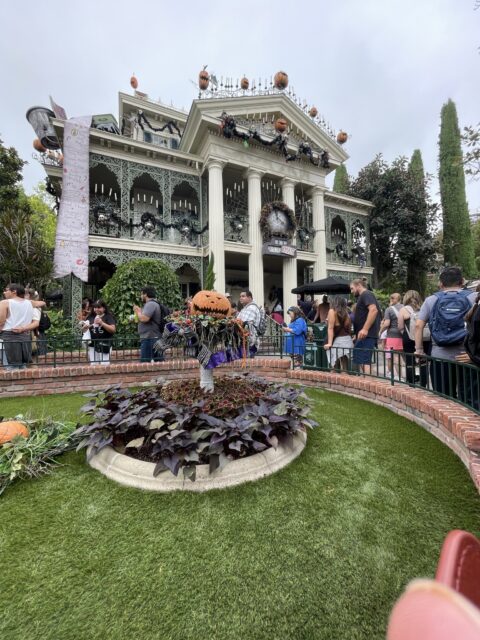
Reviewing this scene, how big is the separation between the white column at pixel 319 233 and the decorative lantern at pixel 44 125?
10149 mm

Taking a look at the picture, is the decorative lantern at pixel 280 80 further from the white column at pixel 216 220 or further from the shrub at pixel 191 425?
the shrub at pixel 191 425

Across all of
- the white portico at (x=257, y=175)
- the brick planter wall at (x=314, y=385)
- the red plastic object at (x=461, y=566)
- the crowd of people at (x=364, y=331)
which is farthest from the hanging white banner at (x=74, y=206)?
the red plastic object at (x=461, y=566)

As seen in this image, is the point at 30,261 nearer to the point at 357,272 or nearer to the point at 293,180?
the point at 293,180

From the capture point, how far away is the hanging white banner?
9.50 metres

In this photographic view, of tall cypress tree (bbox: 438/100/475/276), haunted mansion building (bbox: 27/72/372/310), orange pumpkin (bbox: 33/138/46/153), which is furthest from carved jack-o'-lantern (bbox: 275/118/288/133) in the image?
tall cypress tree (bbox: 438/100/475/276)

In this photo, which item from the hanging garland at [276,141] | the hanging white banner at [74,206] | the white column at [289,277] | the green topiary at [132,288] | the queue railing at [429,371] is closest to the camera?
the queue railing at [429,371]

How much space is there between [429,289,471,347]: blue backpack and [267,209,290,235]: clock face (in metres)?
9.34

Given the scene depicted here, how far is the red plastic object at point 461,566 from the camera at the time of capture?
463 mm

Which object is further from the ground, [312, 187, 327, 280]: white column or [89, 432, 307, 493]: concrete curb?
[312, 187, 327, 280]: white column

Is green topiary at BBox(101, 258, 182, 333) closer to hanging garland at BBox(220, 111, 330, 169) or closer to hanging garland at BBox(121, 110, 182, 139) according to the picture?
hanging garland at BBox(220, 111, 330, 169)

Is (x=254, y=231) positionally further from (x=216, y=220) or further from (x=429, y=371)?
(x=429, y=371)

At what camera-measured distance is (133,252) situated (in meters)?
10.7

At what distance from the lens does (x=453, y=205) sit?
18.8m

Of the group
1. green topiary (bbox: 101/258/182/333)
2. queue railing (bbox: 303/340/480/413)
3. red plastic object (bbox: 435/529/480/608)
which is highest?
green topiary (bbox: 101/258/182/333)
